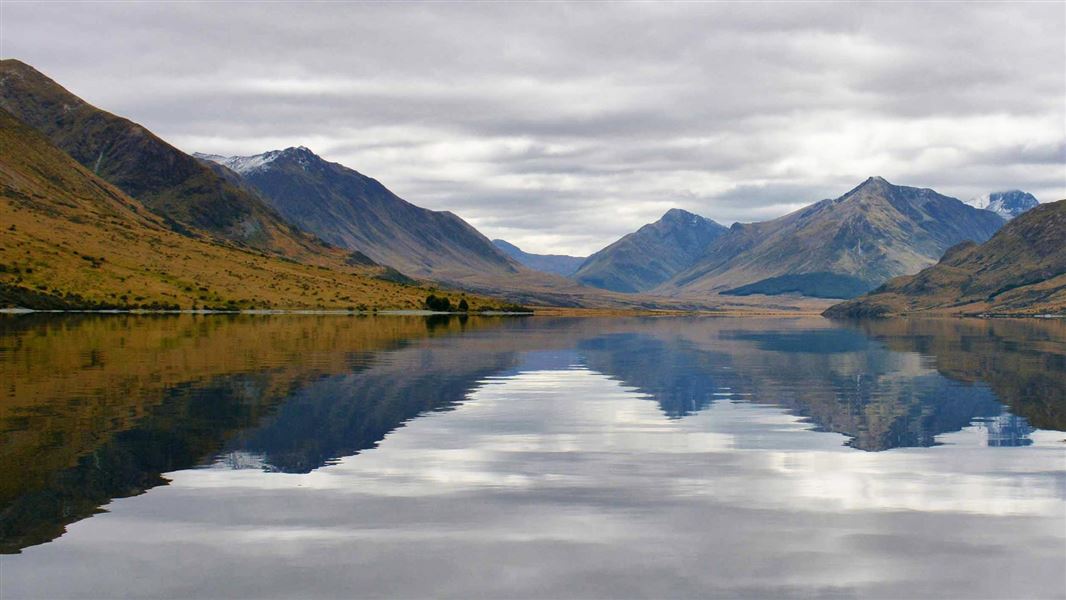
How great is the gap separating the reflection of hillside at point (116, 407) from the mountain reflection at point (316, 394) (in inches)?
4.7

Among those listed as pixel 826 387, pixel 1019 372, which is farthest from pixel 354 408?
pixel 1019 372

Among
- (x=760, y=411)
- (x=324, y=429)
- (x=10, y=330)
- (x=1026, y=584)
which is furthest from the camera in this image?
(x=10, y=330)

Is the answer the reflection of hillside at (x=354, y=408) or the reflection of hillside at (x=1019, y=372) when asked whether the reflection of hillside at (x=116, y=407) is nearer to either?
the reflection of hillside at (x=354, y=408)

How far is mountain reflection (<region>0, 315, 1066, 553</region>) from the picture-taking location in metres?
38.2

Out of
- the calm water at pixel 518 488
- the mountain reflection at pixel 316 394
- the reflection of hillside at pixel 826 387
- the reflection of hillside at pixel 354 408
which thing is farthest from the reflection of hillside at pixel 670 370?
the reflection of hillside at pixel 354 408

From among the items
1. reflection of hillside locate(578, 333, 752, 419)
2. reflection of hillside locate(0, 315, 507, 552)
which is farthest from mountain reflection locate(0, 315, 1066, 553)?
reflection of hillside locate(578, 333, 752, 419)

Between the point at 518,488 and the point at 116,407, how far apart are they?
92.9 ft

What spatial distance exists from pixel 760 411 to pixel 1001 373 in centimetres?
4104

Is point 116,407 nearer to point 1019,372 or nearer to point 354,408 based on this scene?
point 354,408

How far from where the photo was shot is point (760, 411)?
58938 millimetres

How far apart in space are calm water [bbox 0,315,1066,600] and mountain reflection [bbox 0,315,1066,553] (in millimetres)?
304

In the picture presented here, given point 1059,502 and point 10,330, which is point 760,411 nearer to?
point 1059,502

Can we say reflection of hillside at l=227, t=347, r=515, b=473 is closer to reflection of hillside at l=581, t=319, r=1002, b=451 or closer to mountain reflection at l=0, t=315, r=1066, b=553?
mountain reflection at l=0, t=315, r=1066, b=553

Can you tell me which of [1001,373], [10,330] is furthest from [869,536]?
[10,330]
